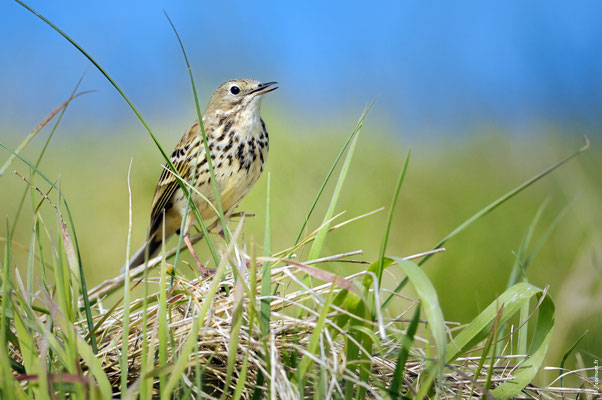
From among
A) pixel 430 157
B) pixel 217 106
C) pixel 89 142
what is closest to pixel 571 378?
pixel 217 106

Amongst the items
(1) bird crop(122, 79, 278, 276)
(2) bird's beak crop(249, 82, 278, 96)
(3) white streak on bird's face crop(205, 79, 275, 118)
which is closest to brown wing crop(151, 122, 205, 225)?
(1) bird crop(122, 79, 278, 276)

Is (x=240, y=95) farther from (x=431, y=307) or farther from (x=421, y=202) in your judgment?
(x=431, y=307)

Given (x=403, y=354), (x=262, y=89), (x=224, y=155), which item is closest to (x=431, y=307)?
(x=403, y=354)

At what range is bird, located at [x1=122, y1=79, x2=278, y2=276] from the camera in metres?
4.32

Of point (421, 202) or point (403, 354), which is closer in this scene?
point (403, 354)

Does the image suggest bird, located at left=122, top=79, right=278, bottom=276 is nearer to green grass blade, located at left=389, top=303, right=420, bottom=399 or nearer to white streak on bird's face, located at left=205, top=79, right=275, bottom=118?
white streak on bird's face, located at left=205, top=79, right=275, bottom=118

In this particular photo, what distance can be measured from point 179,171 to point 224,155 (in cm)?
65

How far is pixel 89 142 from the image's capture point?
312 inches

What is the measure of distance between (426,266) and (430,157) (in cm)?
202

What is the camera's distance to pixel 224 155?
433cm

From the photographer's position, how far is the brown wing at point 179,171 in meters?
4.70

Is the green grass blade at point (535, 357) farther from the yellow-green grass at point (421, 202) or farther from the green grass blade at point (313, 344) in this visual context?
the yellow-green grass at point (421, 202)

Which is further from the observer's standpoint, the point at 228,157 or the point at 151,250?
the point at 151,250

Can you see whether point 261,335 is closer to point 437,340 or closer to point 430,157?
point 437,340
